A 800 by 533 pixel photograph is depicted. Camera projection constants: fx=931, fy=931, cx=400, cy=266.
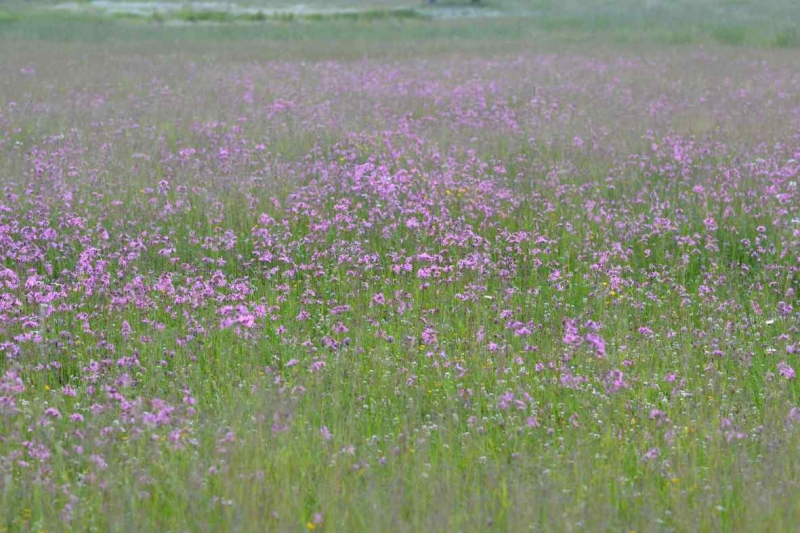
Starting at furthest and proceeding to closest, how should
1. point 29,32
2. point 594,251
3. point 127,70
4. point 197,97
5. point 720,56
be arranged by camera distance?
1. point 29,32
2. point 720,56
3. point 127,70
4. point 197,97
5. point 594,251

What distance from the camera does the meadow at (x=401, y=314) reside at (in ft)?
11.8

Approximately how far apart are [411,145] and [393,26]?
21.2 meters

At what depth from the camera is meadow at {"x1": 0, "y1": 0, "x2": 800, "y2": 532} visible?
142 inches

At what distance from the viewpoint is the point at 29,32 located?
26.5 meters

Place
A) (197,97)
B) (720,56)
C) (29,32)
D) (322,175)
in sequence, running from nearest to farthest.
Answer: (322,175) < (197,97) < (720,56) < (29,32)

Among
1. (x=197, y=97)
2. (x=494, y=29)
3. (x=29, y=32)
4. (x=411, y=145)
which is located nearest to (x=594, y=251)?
(x=411, y=145)

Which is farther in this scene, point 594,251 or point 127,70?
point 127,70

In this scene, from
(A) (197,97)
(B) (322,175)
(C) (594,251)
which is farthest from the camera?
(A) (197,97)

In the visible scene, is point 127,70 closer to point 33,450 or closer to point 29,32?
point 29,32

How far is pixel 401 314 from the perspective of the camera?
18.8 feet

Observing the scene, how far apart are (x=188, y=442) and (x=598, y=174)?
236 inches

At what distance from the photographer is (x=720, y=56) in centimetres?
1933

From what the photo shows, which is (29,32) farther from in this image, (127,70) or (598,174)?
(598,174)

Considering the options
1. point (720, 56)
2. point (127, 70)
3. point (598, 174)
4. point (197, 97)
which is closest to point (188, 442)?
point (598, 174)
